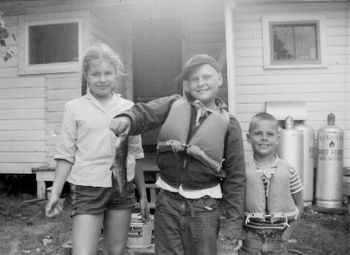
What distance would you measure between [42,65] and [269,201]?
598 centimetres

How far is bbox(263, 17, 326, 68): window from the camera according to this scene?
7.24 meters

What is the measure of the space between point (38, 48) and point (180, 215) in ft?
20.0

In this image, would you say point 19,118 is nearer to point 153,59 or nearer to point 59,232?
point 59,232

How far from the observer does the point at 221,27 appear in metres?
8.53

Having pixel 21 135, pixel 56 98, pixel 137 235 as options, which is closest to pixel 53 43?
pixel 56 98

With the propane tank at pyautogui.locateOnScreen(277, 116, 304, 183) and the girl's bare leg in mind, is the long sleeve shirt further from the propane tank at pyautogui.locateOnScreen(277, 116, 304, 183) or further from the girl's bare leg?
the propane tank at pyautogui.locateOnScreen(277, 116, 304, 183)

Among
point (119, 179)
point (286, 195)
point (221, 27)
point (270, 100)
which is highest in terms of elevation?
point (221, 27)

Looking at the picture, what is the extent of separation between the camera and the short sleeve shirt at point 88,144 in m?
2.58

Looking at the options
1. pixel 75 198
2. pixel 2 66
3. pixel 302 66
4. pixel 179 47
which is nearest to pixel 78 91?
pixel 2 66

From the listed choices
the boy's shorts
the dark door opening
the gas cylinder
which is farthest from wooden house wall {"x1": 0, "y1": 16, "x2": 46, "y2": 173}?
the boy's shorts

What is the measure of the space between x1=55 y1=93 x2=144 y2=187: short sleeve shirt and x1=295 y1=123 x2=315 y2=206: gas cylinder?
16.0ft

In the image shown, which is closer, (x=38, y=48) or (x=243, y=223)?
(x=243, y=223)

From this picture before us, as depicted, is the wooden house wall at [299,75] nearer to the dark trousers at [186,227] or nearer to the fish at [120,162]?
the dark trousers at [186,227]

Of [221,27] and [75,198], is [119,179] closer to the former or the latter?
[75,198]
